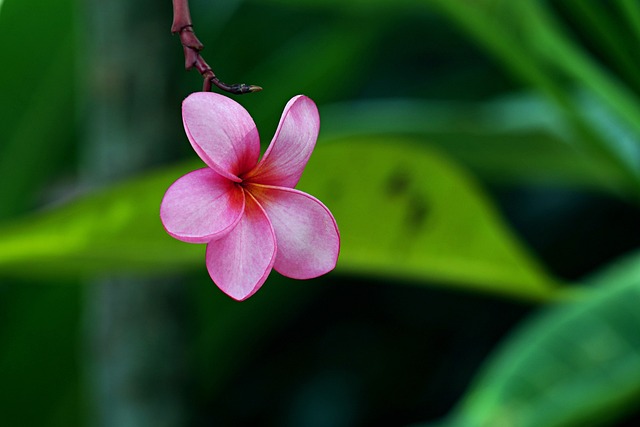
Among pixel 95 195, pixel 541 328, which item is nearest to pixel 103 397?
pixel 95 195

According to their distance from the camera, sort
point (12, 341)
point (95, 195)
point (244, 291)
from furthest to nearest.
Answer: point (12, 341) → point (95, 195) → point (244, 291)

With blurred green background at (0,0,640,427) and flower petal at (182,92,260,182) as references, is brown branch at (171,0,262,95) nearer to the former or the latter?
flower petal at (182,92,260,182)

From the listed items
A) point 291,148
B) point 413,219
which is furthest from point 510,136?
point 291,148

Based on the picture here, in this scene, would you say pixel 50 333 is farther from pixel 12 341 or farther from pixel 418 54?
pixel 418 54

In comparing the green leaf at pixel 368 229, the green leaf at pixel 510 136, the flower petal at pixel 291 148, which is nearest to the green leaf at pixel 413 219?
the green leaf at pixel 368 229

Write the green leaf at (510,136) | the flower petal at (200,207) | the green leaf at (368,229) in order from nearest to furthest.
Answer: the flower petal at (200,207)
the green leaf at (368,229)
the green leaf at (510,136)

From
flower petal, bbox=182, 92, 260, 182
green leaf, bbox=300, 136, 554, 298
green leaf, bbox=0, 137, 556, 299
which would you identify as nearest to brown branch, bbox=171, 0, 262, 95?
flower petal, bbox=182, 92, 260, 182

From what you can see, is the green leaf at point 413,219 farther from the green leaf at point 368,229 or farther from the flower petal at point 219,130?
the flower petal at point 219,130

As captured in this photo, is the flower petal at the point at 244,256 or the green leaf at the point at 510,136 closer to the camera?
the flower petal at the point at 244,256
